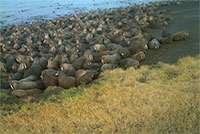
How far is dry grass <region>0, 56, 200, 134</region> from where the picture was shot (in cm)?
344

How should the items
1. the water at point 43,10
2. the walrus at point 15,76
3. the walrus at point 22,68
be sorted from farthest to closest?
the water at point 43,10 < the walrus at point 22,68 < the walrus at point 15,76

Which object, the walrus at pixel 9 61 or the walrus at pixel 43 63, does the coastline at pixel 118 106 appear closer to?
the walrus at pixel 43 63

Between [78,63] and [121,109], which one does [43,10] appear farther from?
[121,109]

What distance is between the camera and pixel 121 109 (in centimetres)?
388

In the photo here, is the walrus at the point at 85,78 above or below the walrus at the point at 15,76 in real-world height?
above

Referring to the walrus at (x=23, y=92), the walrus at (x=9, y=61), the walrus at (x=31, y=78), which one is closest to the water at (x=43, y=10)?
the walrus at (x=9, y=61)

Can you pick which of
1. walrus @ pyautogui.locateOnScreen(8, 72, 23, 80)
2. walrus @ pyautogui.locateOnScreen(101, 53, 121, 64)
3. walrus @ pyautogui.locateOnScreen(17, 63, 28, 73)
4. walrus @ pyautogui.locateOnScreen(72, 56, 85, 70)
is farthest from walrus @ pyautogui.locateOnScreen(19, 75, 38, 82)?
walrus @ pyautogui.locateOnScreen(101, 53, 121, 64)

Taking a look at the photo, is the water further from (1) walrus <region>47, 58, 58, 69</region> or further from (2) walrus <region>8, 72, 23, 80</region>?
(1) walrus <region>47, 58, 58, 69</region>

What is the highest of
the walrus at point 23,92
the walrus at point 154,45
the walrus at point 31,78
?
the walrus at point 154,45

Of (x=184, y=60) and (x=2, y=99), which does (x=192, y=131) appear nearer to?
(x=184, y=60)

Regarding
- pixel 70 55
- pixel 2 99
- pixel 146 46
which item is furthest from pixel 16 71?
pixel 146 46

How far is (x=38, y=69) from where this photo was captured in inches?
273

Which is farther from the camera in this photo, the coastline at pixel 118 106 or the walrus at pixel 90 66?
the walrus at pixel 90 66

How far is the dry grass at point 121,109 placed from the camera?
135 inches
